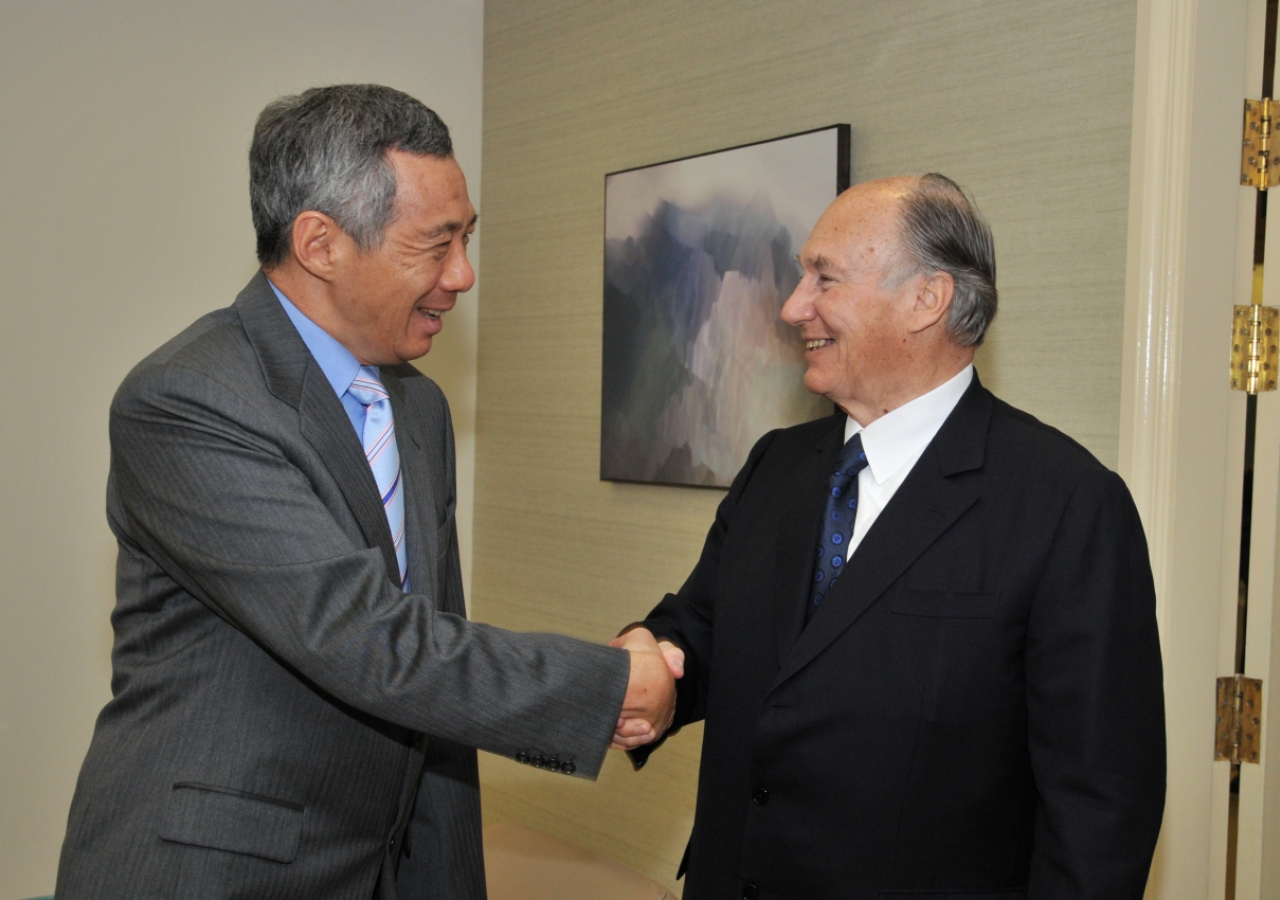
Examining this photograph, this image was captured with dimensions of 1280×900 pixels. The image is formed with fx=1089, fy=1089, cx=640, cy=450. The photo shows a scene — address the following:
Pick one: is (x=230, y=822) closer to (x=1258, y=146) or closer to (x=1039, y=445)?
(x=1039, y=445)

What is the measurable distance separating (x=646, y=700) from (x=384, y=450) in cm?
55

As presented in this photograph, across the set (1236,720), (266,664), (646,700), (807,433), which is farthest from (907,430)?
(1236,720)

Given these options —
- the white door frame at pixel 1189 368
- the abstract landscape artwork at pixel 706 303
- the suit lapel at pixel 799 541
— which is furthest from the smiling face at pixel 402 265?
the white door frame at pixel 1189 368

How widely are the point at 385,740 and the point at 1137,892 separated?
1024 millimetres

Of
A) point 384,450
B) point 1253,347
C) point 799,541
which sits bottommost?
point 799,541

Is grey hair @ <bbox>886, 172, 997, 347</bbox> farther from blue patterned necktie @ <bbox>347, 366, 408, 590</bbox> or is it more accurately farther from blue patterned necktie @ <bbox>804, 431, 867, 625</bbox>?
blue patterned necktie @ <bbox>347, 366, 408, 590</bbox>

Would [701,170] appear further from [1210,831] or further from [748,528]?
[1210,831]

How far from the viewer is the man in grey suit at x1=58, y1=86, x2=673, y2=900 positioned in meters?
1.38

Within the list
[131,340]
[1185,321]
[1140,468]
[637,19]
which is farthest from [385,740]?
[637,19]

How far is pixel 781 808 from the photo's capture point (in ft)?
5.04

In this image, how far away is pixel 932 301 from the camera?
1.65 m

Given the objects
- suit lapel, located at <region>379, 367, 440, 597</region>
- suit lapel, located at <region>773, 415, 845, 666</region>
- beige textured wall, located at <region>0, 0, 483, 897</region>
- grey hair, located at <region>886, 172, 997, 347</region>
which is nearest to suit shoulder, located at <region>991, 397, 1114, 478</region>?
grey hair, located at <region>886, 172, 997, 347</region>

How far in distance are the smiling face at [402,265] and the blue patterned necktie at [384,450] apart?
57 millimetres

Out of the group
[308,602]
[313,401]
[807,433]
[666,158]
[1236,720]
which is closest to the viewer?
[308,602]
